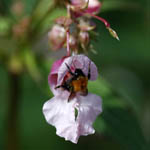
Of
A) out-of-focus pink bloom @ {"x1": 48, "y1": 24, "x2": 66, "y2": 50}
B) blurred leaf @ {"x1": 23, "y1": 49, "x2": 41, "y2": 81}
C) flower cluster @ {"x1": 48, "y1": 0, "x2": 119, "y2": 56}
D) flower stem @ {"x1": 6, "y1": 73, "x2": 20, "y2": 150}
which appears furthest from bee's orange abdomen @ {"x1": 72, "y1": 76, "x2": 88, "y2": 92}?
flower stem @ {"x1": 6, "y1": 73, "x2": 20, "y2": 150}

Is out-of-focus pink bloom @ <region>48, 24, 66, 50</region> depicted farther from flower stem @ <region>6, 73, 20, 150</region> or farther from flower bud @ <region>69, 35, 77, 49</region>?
flower stem @ <region>6, 73, 20, 150</region>

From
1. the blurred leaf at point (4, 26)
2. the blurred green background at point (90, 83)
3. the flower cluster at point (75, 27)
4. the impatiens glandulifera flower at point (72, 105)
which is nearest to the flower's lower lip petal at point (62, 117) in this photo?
the impatiens glandulifera flower at point (72, 105)

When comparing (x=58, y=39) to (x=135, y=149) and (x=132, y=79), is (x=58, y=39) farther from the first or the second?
(x=132, y=79)

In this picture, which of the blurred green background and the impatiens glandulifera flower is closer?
the impatiens glandulifera flower

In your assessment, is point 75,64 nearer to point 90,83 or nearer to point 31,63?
point 90,83

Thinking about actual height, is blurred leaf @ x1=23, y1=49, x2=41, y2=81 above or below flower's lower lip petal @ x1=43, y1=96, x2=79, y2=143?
above

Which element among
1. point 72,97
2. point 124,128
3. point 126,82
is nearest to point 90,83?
point 124,128
